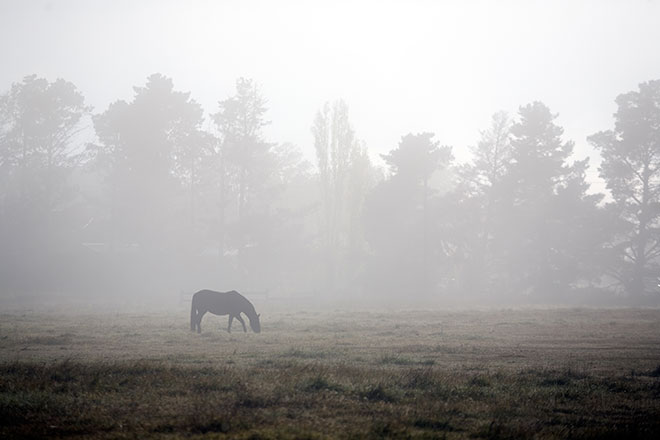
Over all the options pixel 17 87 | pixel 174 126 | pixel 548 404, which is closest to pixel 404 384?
pixel 548 404

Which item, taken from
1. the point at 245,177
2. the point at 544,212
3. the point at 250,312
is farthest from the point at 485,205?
the point at 250,312

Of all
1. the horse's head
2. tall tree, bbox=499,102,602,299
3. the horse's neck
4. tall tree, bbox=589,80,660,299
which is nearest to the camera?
the horse's head

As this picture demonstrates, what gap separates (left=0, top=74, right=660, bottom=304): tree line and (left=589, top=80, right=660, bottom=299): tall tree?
6.7 inches

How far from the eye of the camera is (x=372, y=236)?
6675 centimetres

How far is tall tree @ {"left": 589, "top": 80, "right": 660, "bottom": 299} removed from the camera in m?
58.2

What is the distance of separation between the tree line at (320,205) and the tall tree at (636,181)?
170 mm

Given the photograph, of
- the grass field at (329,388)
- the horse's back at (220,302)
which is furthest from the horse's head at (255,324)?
the grass field at (329,388)

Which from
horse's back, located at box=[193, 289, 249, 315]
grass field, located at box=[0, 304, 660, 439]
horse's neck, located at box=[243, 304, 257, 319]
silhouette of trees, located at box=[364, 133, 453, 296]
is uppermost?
silhouette of trees, located at box=[364, 133, 453, 296]

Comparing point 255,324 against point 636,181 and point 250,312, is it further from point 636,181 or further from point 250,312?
point 636,181

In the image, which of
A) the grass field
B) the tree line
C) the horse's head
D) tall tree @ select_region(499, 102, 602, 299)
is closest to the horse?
the horse's head

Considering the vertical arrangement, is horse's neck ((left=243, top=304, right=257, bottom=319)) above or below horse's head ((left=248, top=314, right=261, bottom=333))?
above

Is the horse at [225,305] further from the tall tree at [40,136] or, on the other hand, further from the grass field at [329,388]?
the tall tree at [40,136]

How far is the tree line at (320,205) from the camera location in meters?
61.0

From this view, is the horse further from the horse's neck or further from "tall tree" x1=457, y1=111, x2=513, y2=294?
"tall tree" x1=457, y1=111, x2=513, y2=294
